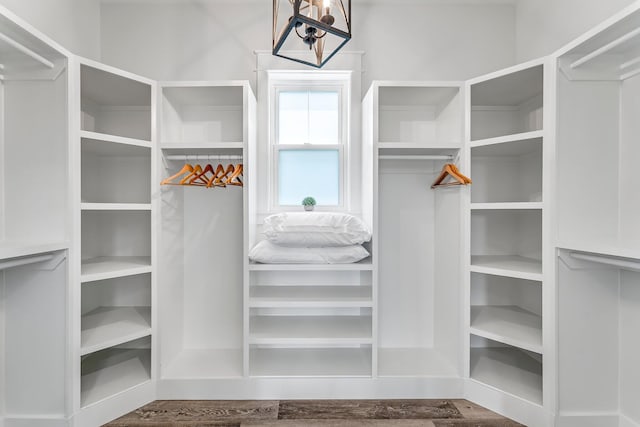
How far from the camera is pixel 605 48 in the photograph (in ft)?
5.06

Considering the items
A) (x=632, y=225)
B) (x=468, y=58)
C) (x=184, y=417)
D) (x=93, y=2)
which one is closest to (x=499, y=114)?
(x=468, y=58)

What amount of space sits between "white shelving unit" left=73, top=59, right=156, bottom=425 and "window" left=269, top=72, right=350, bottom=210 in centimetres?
96

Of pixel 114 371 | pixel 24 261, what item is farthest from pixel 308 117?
pixel 114 371

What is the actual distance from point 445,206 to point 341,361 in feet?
4.51

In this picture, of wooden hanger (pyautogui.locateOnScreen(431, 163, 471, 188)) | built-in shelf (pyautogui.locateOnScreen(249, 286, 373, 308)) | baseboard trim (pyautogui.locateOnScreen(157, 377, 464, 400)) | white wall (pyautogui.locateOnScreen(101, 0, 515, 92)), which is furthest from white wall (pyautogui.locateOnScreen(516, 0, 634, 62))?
baseboard trim (pyautogui.locateOnScreen(157, 377, 464, 400))

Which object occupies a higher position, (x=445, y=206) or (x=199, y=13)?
(x=199, y=13)

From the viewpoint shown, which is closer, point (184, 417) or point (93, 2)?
point (184, 417)

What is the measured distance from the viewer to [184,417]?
6.36 ft

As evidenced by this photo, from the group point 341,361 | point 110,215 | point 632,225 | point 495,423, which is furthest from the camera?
point 110,215

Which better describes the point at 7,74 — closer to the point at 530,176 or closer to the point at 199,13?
the point at 199,13

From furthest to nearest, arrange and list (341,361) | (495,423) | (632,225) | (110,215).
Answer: (110,215) → (341,361) → (495,423) → (632,225)

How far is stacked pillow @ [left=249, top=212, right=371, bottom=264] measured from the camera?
207 cm

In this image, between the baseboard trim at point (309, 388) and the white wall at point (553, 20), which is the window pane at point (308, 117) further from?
the baseboard trim at point (309, 388)

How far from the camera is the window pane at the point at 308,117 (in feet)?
8.82
